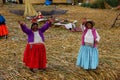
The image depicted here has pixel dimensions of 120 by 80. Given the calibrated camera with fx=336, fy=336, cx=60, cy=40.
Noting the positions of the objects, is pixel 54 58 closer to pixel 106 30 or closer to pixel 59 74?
pixel 59 74

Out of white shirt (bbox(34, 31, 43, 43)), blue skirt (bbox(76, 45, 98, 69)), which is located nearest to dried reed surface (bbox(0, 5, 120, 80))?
blue skirt (bbox(76, 45, 98, 69))

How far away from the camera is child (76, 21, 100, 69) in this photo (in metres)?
7.21

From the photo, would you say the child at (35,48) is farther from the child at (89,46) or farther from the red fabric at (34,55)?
the child at (89,46)

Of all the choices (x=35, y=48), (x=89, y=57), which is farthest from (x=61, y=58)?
(x=35, y=48)

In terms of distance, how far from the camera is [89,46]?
23.9 ft

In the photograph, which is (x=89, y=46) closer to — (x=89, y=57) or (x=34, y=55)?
(x=89, y=57)

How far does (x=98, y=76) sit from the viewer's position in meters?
7.31

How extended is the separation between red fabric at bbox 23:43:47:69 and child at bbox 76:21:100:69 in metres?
0.90

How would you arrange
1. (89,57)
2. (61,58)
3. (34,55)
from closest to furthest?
(34,55), (89,57), (61,58)

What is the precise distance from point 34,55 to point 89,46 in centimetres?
121

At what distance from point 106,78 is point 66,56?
1559 mm

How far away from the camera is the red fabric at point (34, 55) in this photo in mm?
7051

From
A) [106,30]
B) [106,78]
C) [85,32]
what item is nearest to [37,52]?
[85,32]

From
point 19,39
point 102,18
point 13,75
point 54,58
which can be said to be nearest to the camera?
point 13,75
